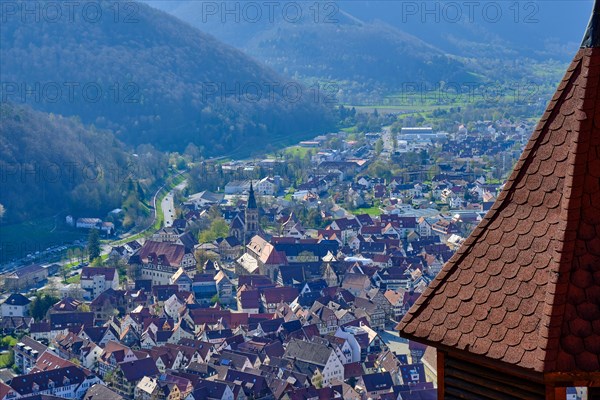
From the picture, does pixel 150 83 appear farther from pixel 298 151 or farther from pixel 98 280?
pixel 98 280

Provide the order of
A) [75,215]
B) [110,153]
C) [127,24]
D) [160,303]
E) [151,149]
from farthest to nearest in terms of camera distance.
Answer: [127,24], [151,149], [110,153], [75,215], [160,303]

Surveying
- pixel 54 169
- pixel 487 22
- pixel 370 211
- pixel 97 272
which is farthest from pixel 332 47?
pixel 97 272

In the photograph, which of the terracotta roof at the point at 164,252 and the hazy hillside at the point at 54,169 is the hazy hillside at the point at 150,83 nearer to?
the hazy hillside at the point at 54,169

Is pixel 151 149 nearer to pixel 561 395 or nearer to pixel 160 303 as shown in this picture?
pixel 160 303

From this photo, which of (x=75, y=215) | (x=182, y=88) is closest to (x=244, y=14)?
(x=182, y=88)

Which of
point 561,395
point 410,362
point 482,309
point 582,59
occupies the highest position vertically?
point 582,59

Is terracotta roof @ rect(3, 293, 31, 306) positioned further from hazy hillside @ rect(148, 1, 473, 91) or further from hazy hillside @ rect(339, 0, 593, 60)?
hazy hillside @ rect(339, 0, 593, 60)

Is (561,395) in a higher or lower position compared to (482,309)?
lower

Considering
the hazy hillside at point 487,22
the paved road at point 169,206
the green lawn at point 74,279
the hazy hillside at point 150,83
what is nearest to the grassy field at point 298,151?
the hazy hillside at point 150,83
